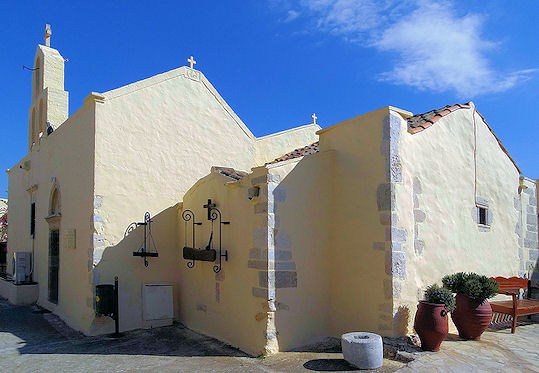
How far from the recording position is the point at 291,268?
6238 millimetres

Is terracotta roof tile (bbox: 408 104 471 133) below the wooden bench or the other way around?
the other way around

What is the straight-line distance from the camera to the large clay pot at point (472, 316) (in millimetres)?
6078

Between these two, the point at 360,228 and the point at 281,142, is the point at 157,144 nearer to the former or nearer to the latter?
the point at 281,142

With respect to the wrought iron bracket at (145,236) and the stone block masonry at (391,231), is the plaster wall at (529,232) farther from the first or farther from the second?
the wrought iron bracket at (145,236)

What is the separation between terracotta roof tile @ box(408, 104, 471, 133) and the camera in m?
6.61

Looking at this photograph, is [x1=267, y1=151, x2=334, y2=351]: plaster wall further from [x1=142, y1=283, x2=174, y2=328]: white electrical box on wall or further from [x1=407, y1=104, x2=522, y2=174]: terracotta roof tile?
[x1=142, y1=283, x2=174, y2=328]: white electrical box on wall

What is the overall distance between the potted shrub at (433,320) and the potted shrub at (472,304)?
1.87ft

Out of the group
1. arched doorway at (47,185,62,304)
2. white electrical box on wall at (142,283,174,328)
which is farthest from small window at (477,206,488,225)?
arched doorway at (47,185,62,304)

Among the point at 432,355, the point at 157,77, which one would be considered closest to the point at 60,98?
the point at 157,77

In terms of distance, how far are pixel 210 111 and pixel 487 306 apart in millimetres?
6916

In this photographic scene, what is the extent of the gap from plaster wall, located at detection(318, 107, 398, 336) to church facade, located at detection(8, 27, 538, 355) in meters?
0.02

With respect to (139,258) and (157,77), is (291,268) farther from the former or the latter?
(157,77)

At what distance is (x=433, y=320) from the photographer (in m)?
5.41

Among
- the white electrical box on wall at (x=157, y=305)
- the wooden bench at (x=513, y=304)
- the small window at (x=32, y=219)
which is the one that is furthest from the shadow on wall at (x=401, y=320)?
the small window at (x=32, y=219)
